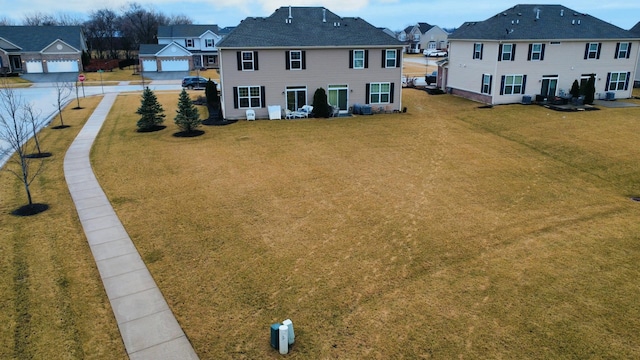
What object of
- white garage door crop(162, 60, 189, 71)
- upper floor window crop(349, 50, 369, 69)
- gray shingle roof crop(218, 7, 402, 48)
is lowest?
white garage door crop(162, 60, 189, 71)

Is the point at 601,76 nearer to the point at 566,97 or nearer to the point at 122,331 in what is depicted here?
the point at 566,97

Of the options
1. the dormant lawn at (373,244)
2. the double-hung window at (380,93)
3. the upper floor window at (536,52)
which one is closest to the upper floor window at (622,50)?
the upper floor window at (536,52)

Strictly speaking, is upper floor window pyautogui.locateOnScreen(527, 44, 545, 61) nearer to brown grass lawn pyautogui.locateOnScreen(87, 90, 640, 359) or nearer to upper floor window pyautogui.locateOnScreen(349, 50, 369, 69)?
brown grass lawn pyautogui.locateOnScreen(87, 90, 640, 359)

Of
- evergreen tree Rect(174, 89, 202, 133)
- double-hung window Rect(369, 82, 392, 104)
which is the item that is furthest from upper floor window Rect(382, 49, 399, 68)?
evergreen tree Rect(174, 89, 202, 133)

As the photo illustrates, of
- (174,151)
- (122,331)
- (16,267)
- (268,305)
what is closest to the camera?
(122,331)

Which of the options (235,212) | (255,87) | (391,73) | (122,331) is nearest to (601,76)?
(391,73)
